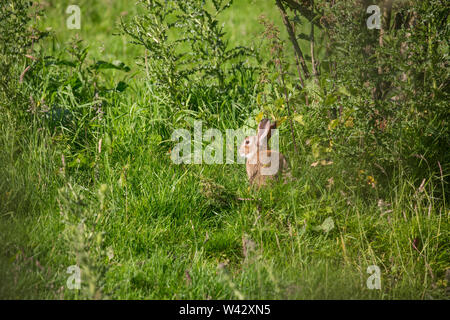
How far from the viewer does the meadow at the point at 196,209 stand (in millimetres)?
2420

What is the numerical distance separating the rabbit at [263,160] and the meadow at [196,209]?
9cm

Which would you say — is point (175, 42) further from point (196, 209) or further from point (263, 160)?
point (196, 209)

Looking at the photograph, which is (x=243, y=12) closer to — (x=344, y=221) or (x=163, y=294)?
(x=344, y=221)

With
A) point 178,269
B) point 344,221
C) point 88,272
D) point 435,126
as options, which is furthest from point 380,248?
point 88,272

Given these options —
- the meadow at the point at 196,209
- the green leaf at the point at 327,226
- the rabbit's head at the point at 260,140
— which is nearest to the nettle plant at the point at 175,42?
the meadow at the point at 196,209

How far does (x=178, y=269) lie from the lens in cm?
262

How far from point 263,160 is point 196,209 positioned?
0.49 meters
